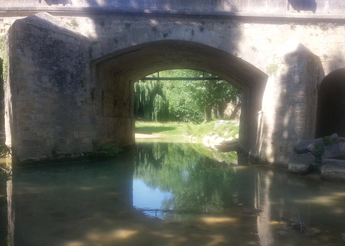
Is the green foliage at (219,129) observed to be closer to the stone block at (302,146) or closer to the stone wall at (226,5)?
the stone wall at (226,5)

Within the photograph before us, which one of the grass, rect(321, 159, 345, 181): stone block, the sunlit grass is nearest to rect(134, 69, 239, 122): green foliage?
the grass

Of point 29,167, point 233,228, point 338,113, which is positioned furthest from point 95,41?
point 338,113

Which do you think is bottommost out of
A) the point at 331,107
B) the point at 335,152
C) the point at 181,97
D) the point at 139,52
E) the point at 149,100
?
the point at 335,152

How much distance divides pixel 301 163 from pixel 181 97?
69.2ft

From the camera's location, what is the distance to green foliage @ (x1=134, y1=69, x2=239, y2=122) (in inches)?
904

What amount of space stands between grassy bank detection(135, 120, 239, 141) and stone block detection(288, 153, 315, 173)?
30.4 feet

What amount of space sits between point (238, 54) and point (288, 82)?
5.30ft

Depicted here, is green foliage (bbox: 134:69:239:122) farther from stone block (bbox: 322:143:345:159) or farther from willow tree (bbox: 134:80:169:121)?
stone block (bbox: 322:143:345:159)

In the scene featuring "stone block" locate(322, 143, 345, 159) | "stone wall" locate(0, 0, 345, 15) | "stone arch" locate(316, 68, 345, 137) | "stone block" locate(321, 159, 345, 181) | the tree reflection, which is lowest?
the tree reflection

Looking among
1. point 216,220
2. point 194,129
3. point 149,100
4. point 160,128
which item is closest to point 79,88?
point 216,220

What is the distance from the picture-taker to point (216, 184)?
661 cm

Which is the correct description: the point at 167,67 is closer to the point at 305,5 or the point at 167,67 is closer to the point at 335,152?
the point at 305,5

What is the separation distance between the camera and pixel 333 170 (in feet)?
23.0

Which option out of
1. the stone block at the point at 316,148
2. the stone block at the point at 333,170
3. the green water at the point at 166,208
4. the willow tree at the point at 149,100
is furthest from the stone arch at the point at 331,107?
the willow tree at the point at 149,100
